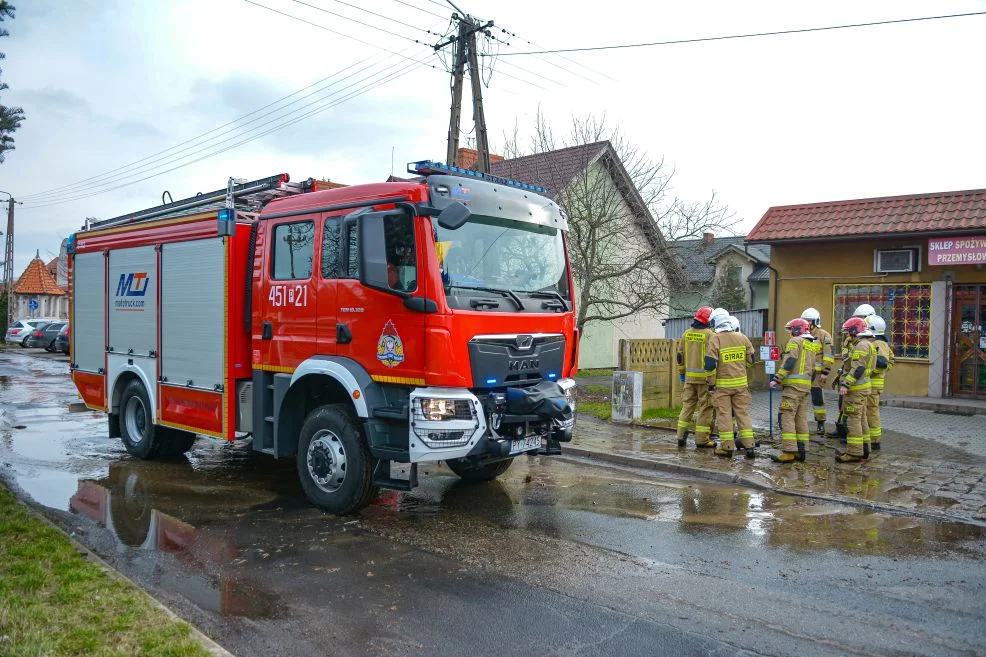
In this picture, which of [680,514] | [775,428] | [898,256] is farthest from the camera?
[898,256]

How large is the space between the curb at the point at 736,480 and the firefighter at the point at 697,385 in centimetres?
116

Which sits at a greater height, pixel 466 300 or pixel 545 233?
pixel 545 233

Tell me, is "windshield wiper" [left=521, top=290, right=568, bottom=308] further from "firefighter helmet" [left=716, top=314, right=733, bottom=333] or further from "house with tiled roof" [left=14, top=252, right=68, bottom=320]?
"house with tiled roof" [left=14, top=252, right=68, bottom=320]

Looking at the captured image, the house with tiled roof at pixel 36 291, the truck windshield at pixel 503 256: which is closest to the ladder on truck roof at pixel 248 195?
the truck windshield at pixel 503 256

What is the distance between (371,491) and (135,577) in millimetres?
1954

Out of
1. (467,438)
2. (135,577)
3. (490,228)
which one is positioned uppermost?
(490,228)

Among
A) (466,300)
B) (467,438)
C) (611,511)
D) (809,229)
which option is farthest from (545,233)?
(809,229)

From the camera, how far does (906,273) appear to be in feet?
49.4

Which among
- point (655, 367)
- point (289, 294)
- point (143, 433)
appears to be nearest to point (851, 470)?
point (655, 367)

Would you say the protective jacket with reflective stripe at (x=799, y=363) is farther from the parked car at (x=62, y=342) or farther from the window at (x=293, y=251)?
the parked car at (x=62, y=342)

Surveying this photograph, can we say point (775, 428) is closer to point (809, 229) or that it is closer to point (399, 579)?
point (809, 229)

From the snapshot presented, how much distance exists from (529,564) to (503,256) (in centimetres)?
264

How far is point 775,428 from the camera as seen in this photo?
465 inches

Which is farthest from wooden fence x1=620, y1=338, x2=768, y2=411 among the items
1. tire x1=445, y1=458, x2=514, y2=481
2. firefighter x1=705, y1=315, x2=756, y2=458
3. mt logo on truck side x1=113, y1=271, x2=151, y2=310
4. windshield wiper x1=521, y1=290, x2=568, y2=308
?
mt logo on truck side x1=113, y1=271, x2=151, y2=310
